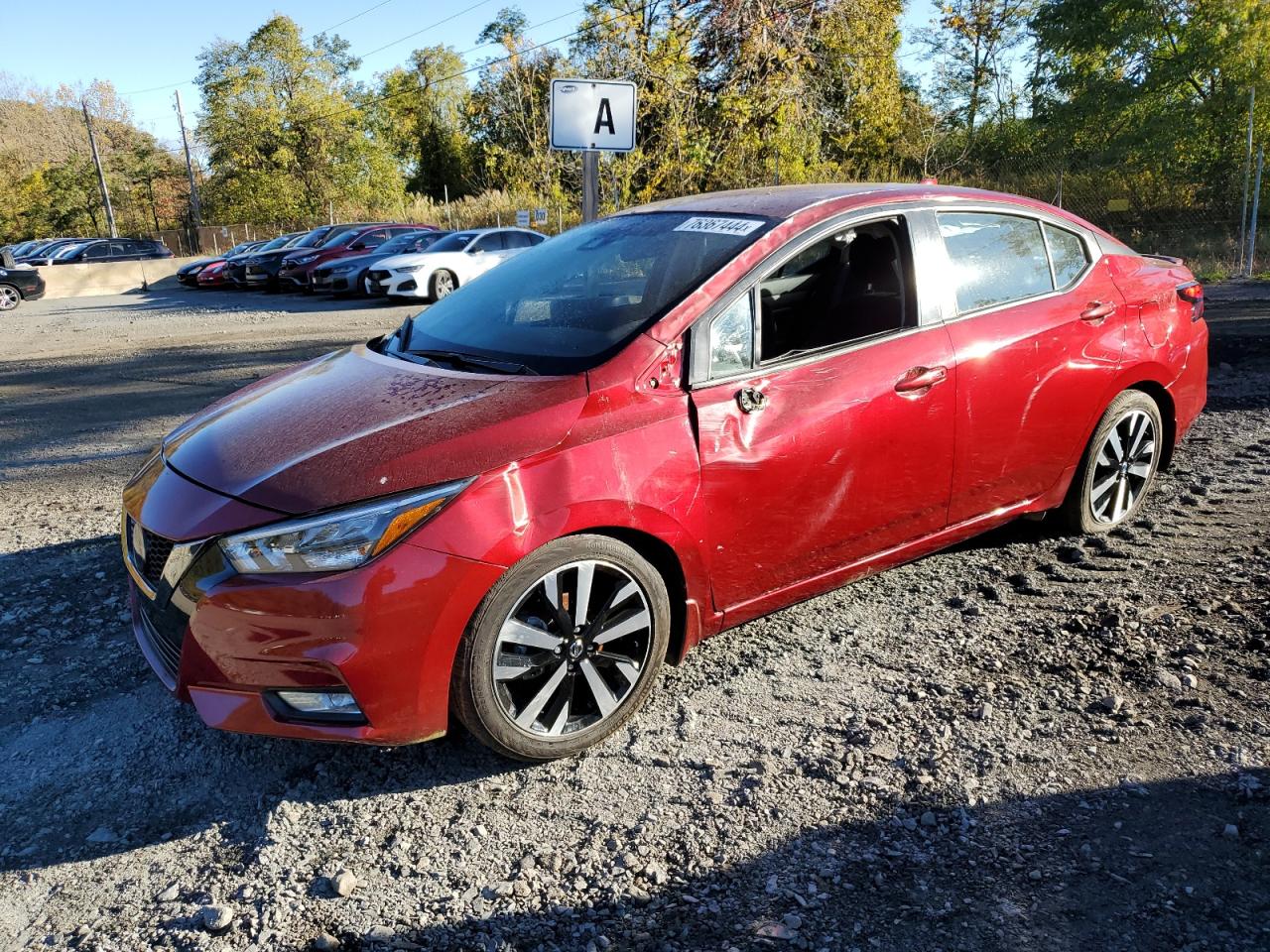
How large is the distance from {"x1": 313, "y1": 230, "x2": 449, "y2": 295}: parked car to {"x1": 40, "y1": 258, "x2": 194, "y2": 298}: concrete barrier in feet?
37.4

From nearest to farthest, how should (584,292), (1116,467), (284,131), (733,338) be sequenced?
(733,338) < (584,292) < (1116,467) < (284,131)

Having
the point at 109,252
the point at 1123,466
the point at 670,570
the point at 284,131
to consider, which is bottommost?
the point at 1123,466

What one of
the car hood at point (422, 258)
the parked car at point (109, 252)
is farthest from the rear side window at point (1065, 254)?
the parked car at point (109, 252)

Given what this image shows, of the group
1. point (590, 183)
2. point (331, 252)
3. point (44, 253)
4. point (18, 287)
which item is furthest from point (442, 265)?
point (44, 253)

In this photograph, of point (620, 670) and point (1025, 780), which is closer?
point (1025, 780)

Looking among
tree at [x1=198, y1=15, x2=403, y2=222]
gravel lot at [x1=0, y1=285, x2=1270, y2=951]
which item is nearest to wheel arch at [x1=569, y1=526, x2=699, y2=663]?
gravel lot at [x1=0, y1=285, x2=1270, y2=951]

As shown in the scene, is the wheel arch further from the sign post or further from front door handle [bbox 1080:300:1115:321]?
the sign post

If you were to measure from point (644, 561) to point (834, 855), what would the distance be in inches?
40.1

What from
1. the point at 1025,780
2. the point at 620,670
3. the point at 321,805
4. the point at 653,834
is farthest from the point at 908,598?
the point at 321,805

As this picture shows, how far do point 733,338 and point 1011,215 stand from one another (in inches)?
67.8

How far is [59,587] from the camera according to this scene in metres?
4.35

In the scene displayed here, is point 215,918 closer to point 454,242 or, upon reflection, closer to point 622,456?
point 622,456

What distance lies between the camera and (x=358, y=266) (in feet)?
70.2

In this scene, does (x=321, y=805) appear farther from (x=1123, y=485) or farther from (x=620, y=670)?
(x=1123, y=485)
